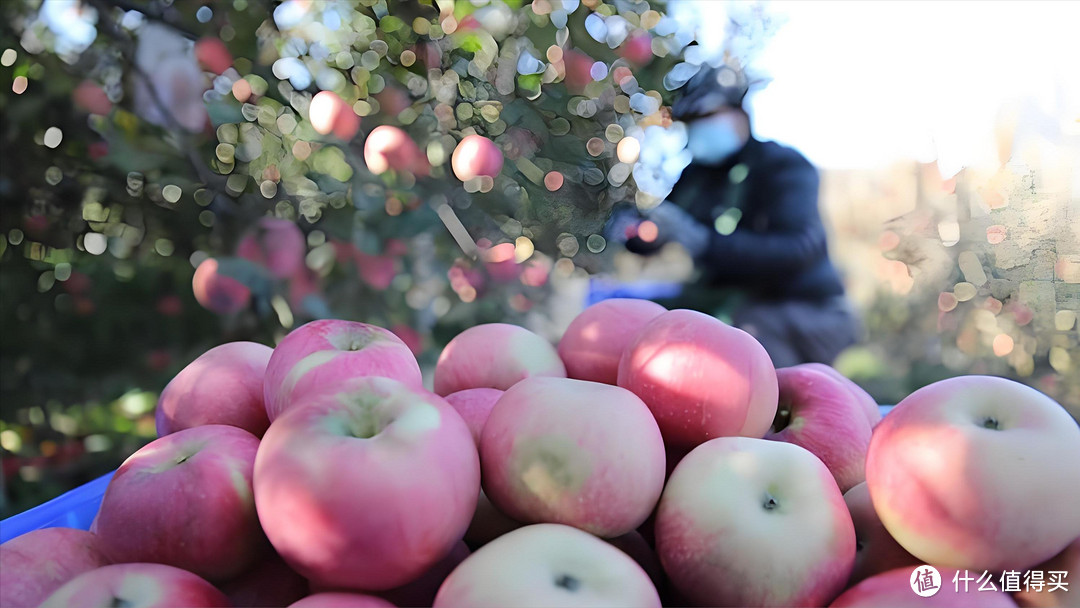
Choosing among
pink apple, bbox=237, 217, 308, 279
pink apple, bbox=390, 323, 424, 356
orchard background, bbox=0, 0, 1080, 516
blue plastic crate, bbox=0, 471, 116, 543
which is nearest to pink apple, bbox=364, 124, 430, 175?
orchard background, bbox=0, 0, 1080, 516

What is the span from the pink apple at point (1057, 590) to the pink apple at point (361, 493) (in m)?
0.34

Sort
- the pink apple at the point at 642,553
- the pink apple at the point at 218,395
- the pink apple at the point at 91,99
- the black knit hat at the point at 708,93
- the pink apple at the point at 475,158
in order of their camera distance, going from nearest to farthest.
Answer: the pink apple at the point at 642,553
the pink apple at the point at 218,395
the pink apple at the point at 91,99
the pink apple at the point at 475,158
the black knit hat at the point at 708,93

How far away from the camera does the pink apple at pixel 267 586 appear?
17.0 inches

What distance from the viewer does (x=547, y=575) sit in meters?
0.35

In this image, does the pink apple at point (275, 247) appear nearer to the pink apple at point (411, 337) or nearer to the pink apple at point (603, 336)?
the pink apple at point (411, 337)

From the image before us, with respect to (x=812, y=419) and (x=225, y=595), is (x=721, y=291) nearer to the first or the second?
(x=812, y=419)

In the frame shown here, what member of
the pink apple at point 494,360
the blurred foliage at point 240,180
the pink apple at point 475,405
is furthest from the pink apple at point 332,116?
the pink apple at point 475,405

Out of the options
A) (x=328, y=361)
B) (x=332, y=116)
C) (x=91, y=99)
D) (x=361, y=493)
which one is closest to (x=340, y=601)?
(x=361, y=493)

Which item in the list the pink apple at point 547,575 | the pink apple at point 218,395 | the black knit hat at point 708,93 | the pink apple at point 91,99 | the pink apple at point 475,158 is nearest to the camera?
the pink apple at point 547,575

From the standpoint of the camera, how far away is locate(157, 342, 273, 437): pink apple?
0.56 meters

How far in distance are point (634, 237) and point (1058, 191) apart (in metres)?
0.91

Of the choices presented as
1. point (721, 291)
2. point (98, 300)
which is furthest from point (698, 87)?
point (98, 300)

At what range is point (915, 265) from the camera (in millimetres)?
2566

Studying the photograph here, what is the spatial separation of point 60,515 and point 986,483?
2.44 ft
